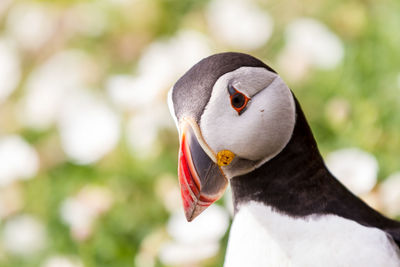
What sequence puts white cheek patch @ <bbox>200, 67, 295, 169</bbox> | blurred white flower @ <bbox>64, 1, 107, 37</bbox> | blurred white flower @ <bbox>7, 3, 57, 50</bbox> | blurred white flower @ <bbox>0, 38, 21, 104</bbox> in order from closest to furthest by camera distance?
1. white cheek patch @ <bbox>200, 67, 295, 169</bbox>
2. blurred white flower @ <bbox>0, 38, 21, 104</bbox>
3. blurred white flower @ <bbox>7, 3, 57, 50</bbox>
4. blurred white flower @ <bbox>64, 1, 107, 37</bbox>

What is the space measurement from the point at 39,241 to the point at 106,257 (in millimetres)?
215

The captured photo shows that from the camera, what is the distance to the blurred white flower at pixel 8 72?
180cm

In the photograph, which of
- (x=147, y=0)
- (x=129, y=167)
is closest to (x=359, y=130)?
(x=129, y=167)

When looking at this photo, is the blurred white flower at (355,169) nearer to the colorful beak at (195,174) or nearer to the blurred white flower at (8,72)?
the colorful beak at (195,174)

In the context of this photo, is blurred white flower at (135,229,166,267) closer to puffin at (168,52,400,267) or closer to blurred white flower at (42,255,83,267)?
blurred white flower at (42,255,83,267)

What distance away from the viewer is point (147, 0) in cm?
206

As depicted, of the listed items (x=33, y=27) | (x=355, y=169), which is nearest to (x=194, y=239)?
(x=355, y=169)

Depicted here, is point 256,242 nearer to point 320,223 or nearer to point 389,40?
point 320,223

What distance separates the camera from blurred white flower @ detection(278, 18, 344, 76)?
1627 mm

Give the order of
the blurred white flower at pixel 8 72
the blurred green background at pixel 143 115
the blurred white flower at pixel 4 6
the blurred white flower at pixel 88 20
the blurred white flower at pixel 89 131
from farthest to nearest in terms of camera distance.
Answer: the blurred white flower at pixel 4 6 → the blurred white flower at pixel 88 20 → the blurred white flower at pixel 8 72 → the blurred white flower at pixel 89 131 → the blurred green background at pixel 143 115

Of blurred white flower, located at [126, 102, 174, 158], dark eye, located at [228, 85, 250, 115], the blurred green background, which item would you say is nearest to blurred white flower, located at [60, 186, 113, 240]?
the blurred green background

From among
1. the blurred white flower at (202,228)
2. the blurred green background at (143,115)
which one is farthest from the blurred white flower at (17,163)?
the blurred white flower at (202,228)

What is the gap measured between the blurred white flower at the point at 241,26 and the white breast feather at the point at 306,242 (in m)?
0.86

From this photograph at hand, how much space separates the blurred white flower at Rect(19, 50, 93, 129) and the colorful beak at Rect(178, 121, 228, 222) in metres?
0.93
